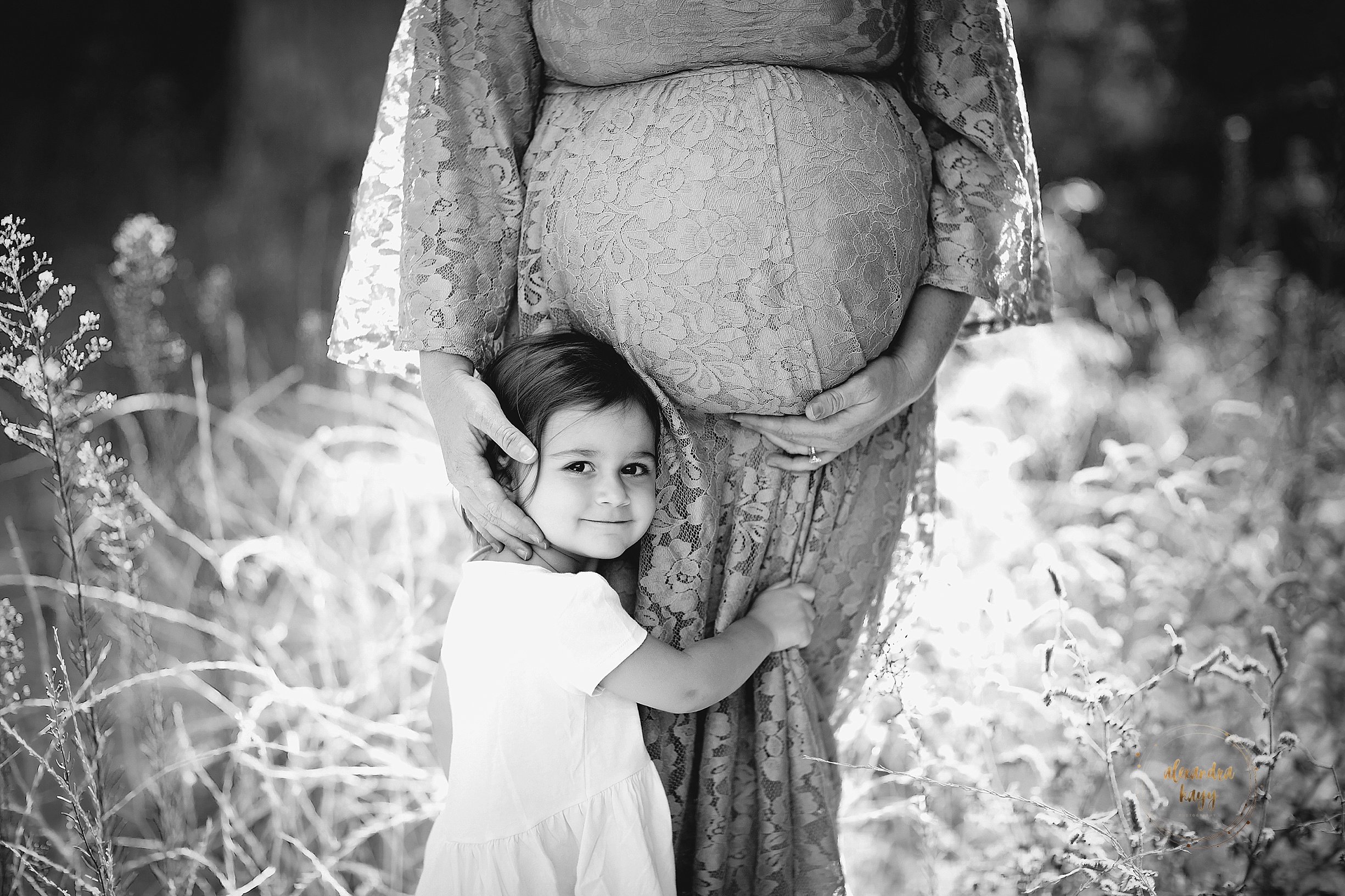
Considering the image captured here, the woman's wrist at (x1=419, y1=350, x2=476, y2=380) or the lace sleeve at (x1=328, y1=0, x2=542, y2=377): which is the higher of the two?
the lace sleeve at (x1=328, y1=0, x2=542, y2=377)

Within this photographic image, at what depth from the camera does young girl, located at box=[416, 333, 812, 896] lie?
3.88 feet

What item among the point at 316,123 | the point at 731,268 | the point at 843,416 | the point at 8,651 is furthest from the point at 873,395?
the point at 316,123

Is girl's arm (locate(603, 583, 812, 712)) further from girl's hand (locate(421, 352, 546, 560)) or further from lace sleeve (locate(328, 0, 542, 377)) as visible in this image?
lace sleeve (locate(328, 0, 542, 377))

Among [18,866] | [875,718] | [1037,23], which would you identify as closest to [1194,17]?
[1037,23]

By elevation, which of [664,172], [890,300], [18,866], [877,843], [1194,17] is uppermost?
[1194,17]

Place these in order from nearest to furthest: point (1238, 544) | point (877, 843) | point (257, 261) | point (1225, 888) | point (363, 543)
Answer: point (1225, 888) → point (877, 843) → point (363, 543) → point (1238, 544) → point (257, 261)

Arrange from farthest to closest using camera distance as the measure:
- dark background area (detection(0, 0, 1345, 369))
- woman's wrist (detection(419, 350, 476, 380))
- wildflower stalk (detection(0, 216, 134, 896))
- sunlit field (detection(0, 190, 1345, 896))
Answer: dark background area (detection(0, 0, 1345, 369)) → sunlit field (detection(0, 190, 1345, 896)) → woman's wrist (detection(419, 350, 476, 380)) → wildflower stalk (detection(0, 216, 134, 896))

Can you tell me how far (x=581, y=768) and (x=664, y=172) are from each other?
0.83 metres

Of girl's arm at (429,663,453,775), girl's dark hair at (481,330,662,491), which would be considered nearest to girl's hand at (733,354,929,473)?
girl's dark hair at (481,330,662,491)

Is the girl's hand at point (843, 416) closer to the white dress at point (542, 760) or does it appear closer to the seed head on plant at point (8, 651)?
the white dress at point (542, 760)

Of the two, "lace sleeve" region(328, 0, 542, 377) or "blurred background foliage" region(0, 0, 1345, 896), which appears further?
"blurred background foliage" region(0, 0, 1345, 896)

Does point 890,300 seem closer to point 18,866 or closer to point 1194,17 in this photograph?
point 18,866

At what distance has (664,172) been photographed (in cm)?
115

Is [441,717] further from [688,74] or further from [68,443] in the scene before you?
[688,74]
